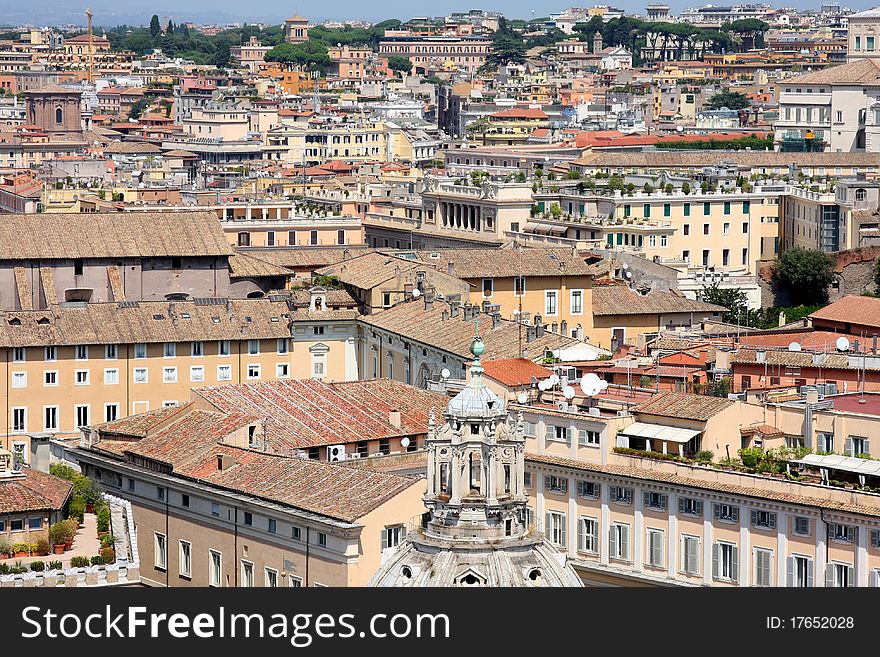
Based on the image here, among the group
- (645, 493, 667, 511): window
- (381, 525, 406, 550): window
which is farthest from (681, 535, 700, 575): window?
(381, 525, 406, 550): window

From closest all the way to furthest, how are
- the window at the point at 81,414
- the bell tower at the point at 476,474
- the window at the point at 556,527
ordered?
the bell tower at the point at 476,474
the window at the point at 556,527
the window at the point at 81,414

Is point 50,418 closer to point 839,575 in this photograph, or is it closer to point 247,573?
point 247,573

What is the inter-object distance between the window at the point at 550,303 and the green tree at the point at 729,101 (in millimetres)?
104481

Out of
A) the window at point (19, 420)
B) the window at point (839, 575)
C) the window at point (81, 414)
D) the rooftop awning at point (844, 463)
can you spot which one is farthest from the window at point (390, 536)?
the window at point (81, 414)

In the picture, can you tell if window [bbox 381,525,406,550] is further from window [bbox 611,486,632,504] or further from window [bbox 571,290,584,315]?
window [bbox 571,290,584,315]

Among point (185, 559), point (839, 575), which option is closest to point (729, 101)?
point (185, 559)

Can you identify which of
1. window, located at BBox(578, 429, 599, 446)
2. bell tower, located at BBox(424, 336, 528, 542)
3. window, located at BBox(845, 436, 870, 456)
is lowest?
window, located at BBox(578, 429, 599, 446)

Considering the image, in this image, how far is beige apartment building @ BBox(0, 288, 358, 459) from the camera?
6181cm

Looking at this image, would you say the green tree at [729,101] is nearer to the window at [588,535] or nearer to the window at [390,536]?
the window at [588,535]

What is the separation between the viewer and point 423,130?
169m

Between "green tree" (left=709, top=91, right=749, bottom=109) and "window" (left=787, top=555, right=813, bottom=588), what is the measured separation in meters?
133

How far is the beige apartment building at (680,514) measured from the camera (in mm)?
41000

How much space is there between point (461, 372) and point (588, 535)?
40.8 ft
